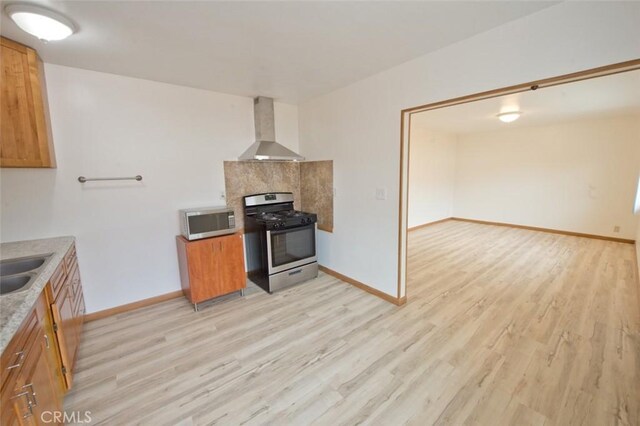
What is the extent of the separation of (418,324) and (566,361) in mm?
1071

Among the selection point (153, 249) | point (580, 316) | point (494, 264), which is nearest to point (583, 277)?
point (494, 264)

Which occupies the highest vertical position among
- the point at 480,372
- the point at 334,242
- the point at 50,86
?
the point at 50,86

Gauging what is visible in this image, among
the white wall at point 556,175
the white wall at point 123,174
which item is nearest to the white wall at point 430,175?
the white wall at point 556,175

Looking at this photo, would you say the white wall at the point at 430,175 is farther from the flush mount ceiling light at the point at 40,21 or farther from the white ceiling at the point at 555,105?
the flush mount ceiling light at the point at 40,21

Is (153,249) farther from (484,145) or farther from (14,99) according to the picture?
(484,145)

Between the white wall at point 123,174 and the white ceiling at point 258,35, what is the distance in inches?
11.5

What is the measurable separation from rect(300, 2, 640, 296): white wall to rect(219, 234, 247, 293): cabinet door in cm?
125

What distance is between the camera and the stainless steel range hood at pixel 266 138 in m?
3.29

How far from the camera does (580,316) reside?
2562 mm

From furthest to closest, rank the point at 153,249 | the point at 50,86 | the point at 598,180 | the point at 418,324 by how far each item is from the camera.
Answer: the point at 598,180 < the point at 153,249 < the point at 418,324 < the point at 50,86

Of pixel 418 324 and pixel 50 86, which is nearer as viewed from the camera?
pixel 50 86

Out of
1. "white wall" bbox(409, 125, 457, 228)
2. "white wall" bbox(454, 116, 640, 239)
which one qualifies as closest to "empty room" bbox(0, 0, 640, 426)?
"white wall" bbox(454, 116, 640, 239)

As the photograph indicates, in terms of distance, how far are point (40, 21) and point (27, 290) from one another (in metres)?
1.59

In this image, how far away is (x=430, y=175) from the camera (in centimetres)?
655
